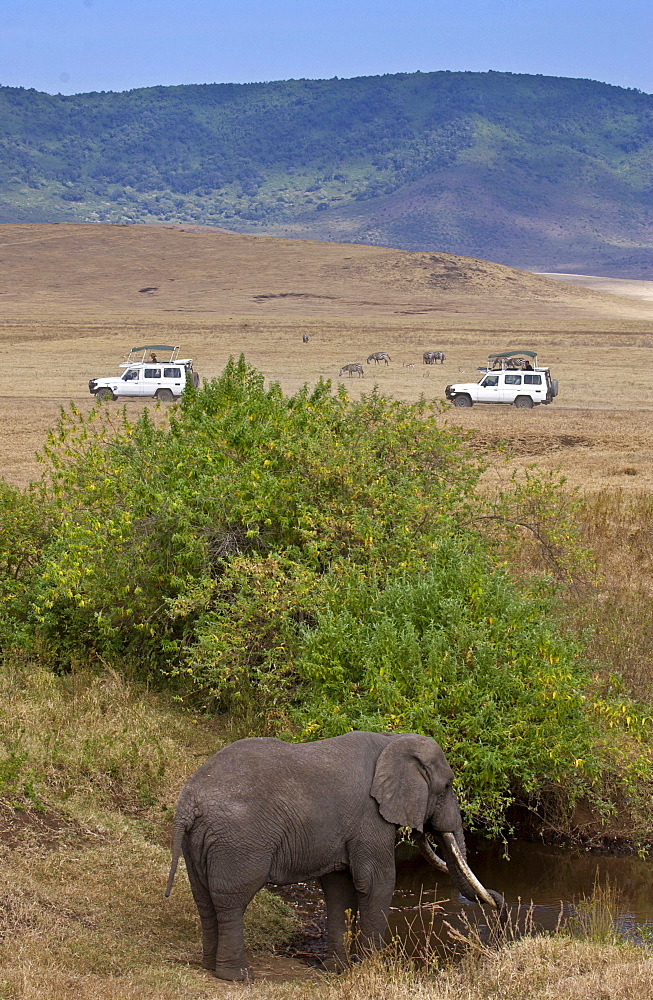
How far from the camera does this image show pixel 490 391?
35.2 meters

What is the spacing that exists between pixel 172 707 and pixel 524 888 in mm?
3695

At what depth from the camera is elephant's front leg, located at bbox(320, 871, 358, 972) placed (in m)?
7.02

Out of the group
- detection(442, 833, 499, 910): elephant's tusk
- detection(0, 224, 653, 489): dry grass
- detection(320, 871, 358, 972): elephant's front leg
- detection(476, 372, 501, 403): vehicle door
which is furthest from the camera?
detection(476, 372, 501, 403): vehicle door

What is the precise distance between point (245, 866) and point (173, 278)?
9815cm

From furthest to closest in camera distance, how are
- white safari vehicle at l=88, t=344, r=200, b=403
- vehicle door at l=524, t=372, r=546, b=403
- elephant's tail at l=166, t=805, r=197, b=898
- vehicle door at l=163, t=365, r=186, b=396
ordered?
vehicle door at l=163, t=365, r=186, b=396
white safari vehicle at l=88, t=344, r=200, b=403
vehicle door at l=524, t=372, r=546, b=403
elephant's tail at l=166, t=805, r=197, b=898

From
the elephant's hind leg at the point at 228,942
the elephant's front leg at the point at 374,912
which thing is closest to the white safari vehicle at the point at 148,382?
the elephant's front leg at the point at 374,912

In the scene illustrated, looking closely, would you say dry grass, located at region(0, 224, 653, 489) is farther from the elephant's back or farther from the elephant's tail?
the elephant's tail

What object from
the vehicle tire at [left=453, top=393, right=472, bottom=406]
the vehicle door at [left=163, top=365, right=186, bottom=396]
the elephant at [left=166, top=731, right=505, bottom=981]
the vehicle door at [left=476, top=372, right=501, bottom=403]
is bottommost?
the elephant at [left=166, top=731, right=505, bottom=981]

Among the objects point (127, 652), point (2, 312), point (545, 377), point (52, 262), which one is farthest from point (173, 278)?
point (127, 652)

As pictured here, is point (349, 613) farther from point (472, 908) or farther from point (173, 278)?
point (173, 278)

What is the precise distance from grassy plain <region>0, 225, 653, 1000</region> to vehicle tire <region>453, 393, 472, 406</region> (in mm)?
1119

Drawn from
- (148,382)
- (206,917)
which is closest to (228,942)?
(206,917)

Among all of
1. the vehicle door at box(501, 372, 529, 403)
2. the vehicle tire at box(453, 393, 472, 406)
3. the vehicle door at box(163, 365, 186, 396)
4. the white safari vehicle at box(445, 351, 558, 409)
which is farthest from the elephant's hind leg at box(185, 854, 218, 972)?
the vehicle door at box(163, 365, 186, 396)

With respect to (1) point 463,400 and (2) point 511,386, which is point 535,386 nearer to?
(2) point 511,386
